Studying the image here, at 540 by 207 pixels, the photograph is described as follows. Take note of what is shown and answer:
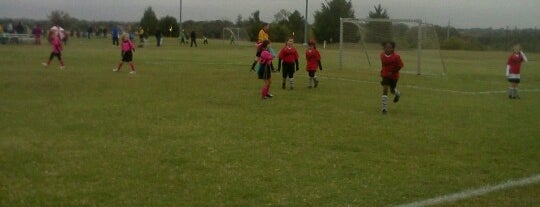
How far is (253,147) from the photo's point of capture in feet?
33.4

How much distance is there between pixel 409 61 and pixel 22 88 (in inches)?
784

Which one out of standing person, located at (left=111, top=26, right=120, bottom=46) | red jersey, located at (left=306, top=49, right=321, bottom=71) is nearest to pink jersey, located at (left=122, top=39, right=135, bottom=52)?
red jersey, located at (left=306, top=49, right=321, bottom=71)

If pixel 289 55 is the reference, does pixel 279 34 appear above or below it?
above

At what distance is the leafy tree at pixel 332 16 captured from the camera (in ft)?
210

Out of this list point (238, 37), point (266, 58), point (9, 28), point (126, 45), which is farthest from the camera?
point (238, 37)

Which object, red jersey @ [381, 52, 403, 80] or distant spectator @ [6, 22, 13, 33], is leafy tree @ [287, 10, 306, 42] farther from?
red jersey @ [381, 52, 403, 80]

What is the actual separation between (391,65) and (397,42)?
1805 centimetres

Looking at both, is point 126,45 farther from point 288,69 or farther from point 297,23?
point 297,23

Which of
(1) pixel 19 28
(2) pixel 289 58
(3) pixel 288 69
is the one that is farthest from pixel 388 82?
(1) pixel 19 28

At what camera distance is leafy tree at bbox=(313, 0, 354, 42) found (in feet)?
210

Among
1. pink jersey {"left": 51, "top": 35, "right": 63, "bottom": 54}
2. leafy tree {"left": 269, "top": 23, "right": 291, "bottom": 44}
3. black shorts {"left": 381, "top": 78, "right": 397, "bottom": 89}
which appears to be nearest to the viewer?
black shorts {"left": 381, "top": 78, "right": 397, "bottom": 89}

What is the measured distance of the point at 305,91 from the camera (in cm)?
1966

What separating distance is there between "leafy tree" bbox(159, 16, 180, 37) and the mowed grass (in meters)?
63.0

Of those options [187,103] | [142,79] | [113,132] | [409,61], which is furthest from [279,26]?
[113,132]
